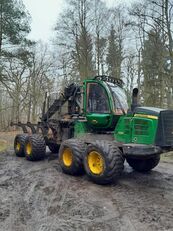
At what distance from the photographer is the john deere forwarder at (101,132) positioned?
5.55 m

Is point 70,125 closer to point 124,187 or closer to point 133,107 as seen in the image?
point 133,107

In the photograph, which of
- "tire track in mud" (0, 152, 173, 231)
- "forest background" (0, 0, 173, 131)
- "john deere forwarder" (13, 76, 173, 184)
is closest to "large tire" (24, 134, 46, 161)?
"john deere forwarder" (13, 76, 173, 184)

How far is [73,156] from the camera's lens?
650 cm

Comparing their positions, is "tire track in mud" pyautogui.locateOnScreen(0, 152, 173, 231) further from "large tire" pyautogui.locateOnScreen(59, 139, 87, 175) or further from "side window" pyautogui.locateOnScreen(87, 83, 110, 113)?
"side window" pyautogui.locateOnScreen(87, 83, 110, 113)

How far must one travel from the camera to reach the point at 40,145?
8898 millimetres

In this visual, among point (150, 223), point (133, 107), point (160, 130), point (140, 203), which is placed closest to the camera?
point (150, 223)

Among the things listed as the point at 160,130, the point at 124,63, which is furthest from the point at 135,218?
the point at 124,63

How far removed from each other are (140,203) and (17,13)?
14439mm

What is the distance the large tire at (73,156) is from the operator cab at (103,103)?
807 mm

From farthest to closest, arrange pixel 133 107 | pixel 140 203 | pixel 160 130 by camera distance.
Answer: pixel 133 107, pixel 160 130, pixel 140 203

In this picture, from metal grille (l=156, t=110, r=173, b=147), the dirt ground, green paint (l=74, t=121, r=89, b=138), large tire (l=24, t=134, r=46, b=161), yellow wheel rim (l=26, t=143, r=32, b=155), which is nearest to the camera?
the dirt ground

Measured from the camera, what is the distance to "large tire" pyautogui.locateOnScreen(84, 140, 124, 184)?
5.55 m

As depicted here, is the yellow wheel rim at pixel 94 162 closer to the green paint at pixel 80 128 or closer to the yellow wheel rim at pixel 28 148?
the green paint at pixel 80 128

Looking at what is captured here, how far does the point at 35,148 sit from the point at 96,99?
120 inches
